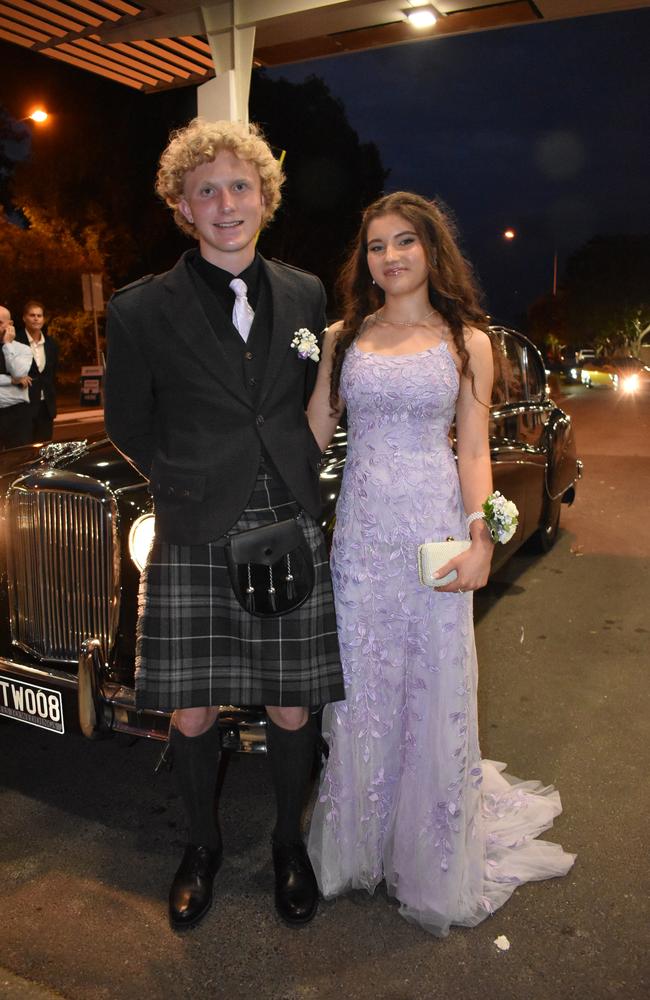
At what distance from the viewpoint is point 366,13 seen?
23.2 feet

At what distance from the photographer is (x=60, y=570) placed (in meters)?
3.13

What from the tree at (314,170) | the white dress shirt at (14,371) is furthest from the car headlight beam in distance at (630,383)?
the white dress shirt at (14,371)

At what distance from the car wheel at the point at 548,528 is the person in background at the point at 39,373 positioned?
224 inches

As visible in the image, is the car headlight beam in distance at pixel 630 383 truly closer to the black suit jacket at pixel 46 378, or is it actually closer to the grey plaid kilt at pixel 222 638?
the black suit jacket at pixel 46 378

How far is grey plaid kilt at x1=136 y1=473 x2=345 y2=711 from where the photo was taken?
2.46 meters

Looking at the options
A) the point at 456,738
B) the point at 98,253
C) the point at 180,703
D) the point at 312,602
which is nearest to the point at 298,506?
the point at 312,602

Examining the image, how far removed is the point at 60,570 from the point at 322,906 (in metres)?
1.49

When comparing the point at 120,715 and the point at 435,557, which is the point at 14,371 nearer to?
the point at 120,715

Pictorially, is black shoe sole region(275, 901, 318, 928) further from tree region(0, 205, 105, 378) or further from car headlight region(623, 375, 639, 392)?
car headlight region(623, 375, 639, 392)

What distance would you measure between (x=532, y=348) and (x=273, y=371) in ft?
13.5

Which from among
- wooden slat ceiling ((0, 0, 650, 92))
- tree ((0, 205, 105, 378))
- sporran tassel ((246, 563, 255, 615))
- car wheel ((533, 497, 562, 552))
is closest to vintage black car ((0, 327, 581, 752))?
sporran tassel ((246, 563, 255, 615))

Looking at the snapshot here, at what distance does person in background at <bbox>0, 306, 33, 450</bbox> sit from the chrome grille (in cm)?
602

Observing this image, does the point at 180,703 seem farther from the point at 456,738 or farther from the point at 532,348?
the point at 532,348

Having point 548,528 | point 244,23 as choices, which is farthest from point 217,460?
point 244,23
